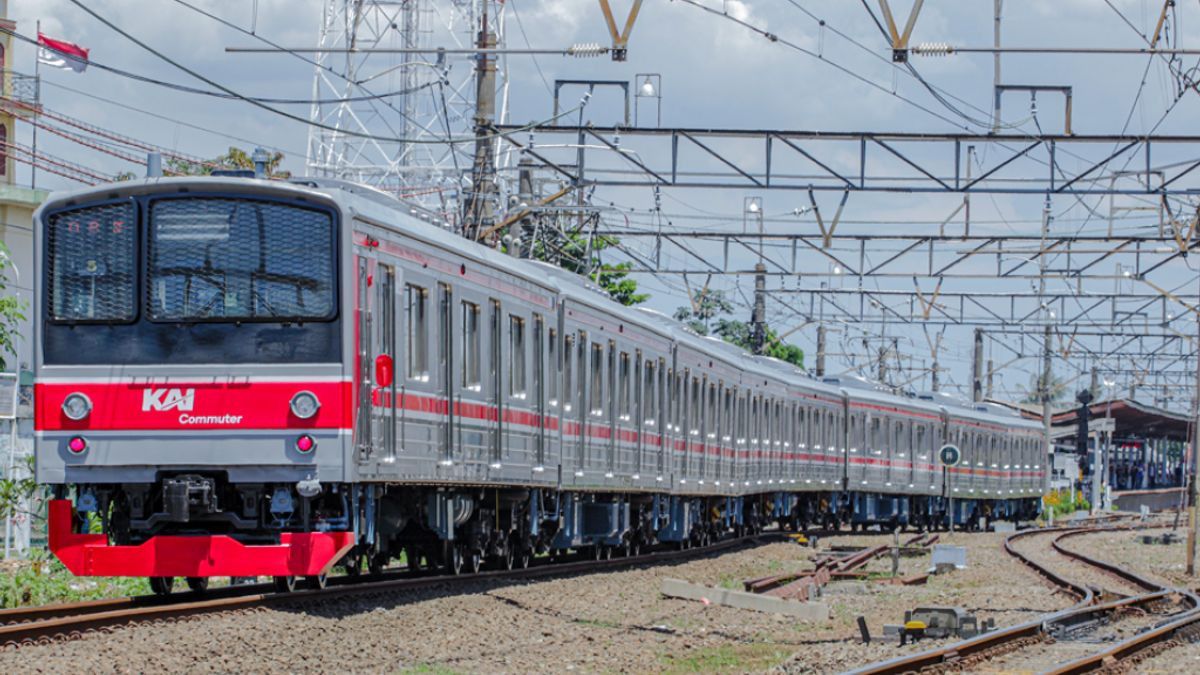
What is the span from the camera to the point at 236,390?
13312 millimetres

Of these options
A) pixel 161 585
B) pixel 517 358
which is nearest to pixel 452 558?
pixel 517 358

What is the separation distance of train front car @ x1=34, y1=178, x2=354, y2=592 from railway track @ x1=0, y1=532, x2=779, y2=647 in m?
0.30

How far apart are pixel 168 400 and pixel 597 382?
867 centimetres

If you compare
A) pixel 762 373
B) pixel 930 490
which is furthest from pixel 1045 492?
pixel 762 373

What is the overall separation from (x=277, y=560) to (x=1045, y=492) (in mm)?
49423

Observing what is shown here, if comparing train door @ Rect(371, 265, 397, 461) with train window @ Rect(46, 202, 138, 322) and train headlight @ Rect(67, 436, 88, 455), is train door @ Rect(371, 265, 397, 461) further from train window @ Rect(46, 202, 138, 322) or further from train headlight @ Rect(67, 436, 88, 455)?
train headlight @ Rect(67, 436, 88, 455)

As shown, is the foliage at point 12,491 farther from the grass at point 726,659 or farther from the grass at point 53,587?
the grass at point 726,659

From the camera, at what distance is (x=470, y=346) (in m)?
16.5

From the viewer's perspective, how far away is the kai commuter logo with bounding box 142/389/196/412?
13.3 meters

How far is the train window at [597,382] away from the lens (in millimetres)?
21266

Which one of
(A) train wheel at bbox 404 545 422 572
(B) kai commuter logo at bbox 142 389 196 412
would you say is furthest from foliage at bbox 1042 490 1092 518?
(B) kai commuter logo at bbox 142 389 196 412

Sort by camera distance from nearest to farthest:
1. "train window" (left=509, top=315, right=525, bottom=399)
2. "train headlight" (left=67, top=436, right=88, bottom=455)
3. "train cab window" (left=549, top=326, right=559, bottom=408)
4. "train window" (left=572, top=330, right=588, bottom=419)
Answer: "train headlight" (left=67, top=436, right=88, bottom=455)
"train window" (left=509, top=315, right=525, bottom=399)
"train cab window" (left=549, top=326, right=559, bottom=408)
"train window" (left=572, top=330, right=588, bottom=419)

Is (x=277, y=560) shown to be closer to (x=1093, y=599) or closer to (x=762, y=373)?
(x=1093, y=599)

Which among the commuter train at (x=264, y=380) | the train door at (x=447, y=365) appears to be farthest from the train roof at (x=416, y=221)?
the train door at (x=447, y=365)
